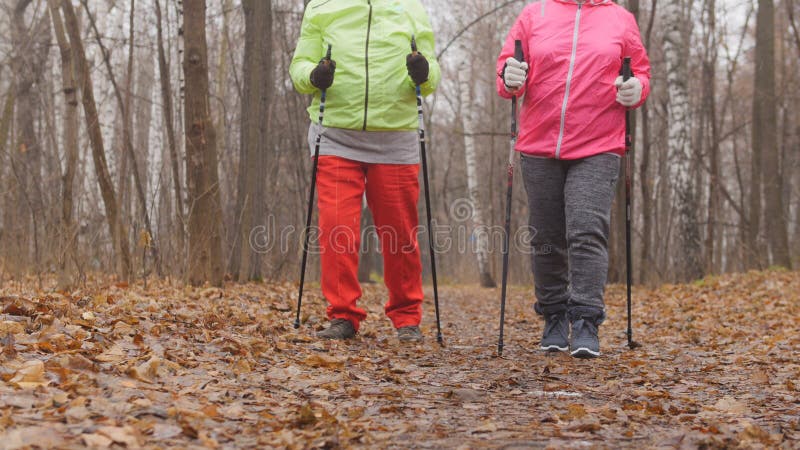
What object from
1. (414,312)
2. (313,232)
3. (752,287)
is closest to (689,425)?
(414,312)

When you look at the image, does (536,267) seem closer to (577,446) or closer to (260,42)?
(577,446)

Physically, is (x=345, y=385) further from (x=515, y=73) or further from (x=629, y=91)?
(x=629, y=91)

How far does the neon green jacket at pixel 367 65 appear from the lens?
4.83 m

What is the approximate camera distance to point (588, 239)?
4469mm

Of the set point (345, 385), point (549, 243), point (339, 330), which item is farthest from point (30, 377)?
point (549, 243)

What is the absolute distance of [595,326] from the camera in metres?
4.46

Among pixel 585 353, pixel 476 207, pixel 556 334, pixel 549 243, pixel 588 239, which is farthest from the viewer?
pixel 476 207

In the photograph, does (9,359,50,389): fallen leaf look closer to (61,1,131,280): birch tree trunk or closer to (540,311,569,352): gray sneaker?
(540,311,569,352): gray sneaker

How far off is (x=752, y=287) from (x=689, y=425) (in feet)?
23.3

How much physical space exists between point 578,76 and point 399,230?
143cm

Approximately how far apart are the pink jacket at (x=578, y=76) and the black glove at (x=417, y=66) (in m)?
0.47

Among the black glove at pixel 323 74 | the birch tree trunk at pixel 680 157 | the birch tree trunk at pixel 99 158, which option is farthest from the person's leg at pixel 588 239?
the birch tree trunk at pixel 680 157

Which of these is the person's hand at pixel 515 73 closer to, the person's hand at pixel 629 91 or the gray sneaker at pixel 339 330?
the person's hand at pixel 629 91

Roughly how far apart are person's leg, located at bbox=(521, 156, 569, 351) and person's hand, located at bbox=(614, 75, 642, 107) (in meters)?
0.51
